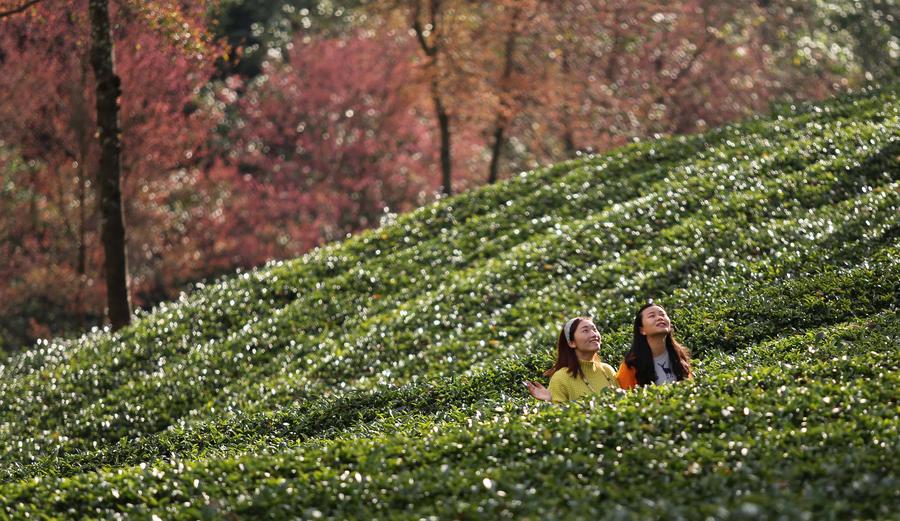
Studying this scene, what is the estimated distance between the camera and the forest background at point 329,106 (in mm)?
26219

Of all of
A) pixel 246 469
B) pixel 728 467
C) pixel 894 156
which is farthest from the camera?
pixel 894 156

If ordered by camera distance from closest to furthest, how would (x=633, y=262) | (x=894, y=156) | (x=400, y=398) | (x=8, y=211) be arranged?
(x=400, y=398), (x=633, y=262), (x=894, y=156), (x=8, y=211)

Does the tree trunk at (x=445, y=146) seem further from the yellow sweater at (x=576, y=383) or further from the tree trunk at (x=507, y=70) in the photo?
the yellow sweater at (x=576, y=383)

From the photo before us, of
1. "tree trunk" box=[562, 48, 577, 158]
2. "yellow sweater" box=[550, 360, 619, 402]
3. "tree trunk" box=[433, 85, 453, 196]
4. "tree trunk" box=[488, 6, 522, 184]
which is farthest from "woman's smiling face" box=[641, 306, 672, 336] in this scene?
"tree trunk" box=[562, 48, 577, 158]

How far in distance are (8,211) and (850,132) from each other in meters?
20.0

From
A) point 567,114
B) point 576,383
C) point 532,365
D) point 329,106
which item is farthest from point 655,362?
point 329,106

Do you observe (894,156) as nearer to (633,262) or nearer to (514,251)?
(633,262)

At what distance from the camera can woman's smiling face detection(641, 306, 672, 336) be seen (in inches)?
352

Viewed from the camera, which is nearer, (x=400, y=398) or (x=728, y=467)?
(x=728, y=467)

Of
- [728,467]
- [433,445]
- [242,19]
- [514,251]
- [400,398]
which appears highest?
[242,19]

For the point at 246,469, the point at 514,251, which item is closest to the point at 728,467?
the point at 246,469

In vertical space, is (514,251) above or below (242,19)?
below

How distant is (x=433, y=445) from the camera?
25.4 feet

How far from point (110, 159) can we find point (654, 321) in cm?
1108
